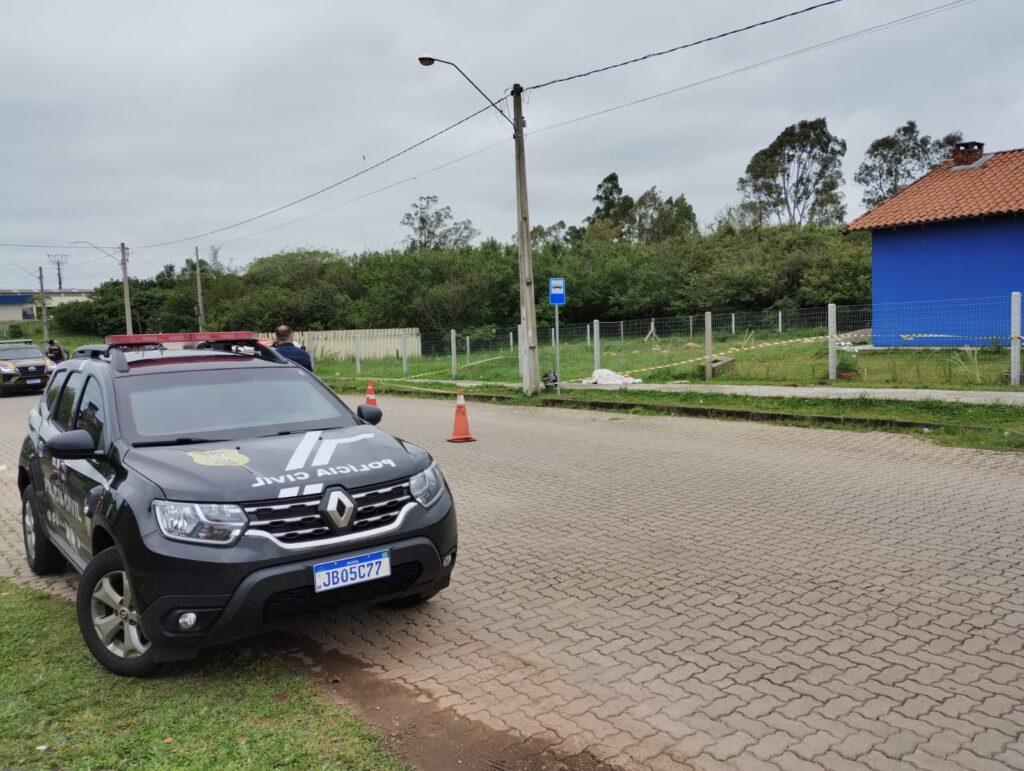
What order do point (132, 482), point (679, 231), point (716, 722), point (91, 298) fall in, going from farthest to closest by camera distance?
point (91, 298)
point (679, 231)
point (132, 482)
point (716, 722)

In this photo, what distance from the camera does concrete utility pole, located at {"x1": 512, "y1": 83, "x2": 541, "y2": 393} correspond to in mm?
17328

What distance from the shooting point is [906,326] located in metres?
22.6

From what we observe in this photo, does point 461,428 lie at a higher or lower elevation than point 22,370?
lower

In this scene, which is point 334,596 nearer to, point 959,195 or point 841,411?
point 841,411

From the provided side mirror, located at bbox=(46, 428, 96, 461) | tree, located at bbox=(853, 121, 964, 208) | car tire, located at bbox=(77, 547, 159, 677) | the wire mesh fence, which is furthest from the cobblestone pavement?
tree, located at bbox=(853, 121, 964, 208)

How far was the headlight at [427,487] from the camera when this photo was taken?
13.8ft

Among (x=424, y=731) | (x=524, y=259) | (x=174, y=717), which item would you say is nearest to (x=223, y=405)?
(x=174, y=717)

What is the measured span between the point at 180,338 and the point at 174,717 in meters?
3.29

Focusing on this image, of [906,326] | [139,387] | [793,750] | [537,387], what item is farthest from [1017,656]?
[906,326]

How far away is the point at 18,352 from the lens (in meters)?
24.2

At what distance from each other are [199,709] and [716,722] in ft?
7.72

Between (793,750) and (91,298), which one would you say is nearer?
(793,750)

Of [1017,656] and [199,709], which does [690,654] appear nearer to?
[1017,656]

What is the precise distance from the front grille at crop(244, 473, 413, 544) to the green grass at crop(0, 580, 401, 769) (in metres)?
0.77
